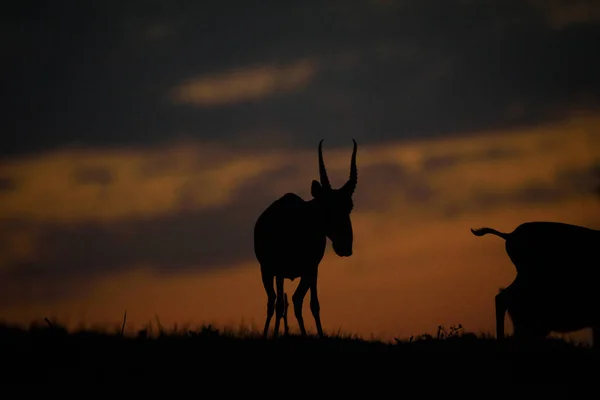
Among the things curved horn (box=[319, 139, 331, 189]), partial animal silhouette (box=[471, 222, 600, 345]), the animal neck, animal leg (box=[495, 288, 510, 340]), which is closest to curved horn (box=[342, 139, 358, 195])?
curved horn (box=[319, 139, 331, 189])

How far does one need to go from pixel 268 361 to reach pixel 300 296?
603cm

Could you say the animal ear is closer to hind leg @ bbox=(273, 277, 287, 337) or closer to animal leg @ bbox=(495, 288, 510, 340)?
hind leg @ bbox=(273, 277, 287, 337)

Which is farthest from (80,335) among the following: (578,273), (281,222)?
(578,273)

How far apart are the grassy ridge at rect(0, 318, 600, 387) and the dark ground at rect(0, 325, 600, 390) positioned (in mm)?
14

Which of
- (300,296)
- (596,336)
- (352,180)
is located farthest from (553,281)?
(300,296)

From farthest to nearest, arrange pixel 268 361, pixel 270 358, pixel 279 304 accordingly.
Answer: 1. pixel 279 304
2. pixel 270 358
3. pixel 268 361

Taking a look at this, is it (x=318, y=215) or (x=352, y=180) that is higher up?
(x=352, y=180)

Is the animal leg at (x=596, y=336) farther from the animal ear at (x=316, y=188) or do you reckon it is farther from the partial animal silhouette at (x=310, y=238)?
the animal ear at (x=316, y=188)


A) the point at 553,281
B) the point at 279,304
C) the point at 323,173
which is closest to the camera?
the point at 279,304

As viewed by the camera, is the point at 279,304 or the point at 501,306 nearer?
the point at 501,306

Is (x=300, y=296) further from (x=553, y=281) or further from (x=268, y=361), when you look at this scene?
(x=268, y=361)

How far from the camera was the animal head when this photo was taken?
2134cm

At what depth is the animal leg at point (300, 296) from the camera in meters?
20.4

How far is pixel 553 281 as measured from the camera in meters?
20.9
